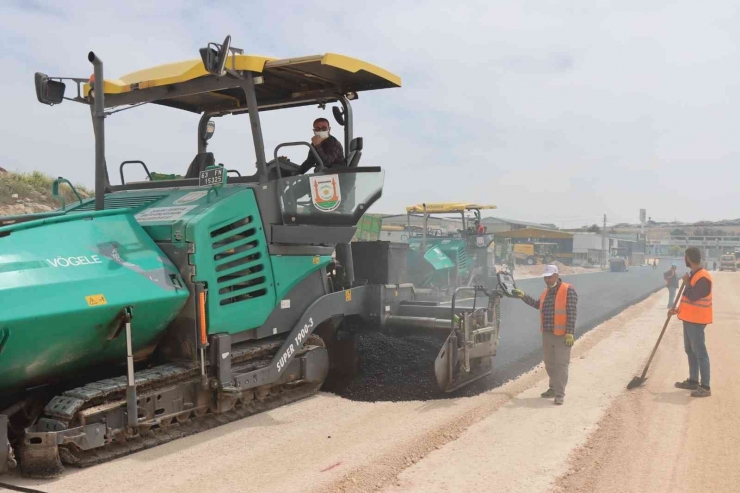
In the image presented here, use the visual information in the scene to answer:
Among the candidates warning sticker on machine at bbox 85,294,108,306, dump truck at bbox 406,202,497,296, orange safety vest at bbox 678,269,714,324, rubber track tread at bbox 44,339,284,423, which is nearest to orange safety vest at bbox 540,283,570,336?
orange safety vest at bbox 678,269,714,324

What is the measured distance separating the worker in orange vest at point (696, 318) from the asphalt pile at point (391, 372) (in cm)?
276

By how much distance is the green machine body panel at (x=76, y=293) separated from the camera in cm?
397

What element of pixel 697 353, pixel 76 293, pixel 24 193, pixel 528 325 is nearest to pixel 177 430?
pixel 76 293

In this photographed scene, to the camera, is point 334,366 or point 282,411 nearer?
point 282,411

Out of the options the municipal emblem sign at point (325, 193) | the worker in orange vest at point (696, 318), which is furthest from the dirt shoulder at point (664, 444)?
the municipal emblem sign at point (325, 193)

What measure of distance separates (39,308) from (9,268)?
31 cm

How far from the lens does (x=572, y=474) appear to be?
4418mm

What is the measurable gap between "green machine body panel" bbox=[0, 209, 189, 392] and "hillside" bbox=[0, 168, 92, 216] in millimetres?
13074

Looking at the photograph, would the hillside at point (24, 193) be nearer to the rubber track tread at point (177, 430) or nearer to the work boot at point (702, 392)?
the rubber track tread at point (177, 430)

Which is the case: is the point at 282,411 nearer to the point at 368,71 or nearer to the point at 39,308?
the point at 39,308

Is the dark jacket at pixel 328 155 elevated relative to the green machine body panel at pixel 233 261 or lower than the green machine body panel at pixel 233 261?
elevated

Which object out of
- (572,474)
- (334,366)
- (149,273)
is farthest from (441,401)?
(149,273)

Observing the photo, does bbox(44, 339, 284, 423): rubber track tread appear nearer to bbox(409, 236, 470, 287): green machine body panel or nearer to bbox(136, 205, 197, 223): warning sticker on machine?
bbox(136, 205, 197, 223): warning sticker on machine

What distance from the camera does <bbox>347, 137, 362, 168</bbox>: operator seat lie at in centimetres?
641
